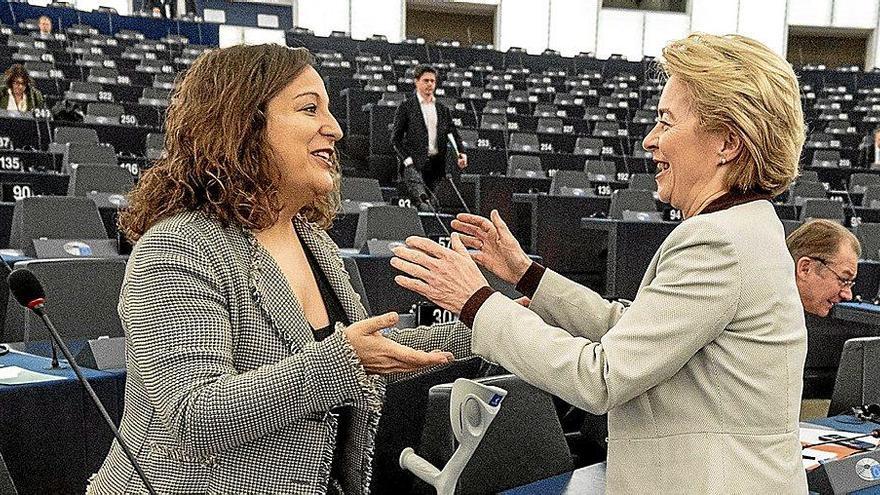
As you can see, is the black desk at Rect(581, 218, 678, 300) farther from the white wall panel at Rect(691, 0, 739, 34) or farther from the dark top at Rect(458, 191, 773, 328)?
the white wall panel at Rect(691, 0, 739, 34)

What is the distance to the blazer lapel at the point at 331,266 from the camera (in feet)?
4.75

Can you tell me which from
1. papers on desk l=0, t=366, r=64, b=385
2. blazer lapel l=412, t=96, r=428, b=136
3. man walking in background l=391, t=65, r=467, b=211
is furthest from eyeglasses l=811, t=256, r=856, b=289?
blazer lapel l=412, t=96, r=428, b=136

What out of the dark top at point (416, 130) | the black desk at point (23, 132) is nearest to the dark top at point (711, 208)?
the dark top at point (416, 130)

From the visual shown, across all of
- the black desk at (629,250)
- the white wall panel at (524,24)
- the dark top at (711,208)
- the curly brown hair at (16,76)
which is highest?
the white wall panel at (524,24)

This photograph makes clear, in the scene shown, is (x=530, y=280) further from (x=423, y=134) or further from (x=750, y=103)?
(x=423, y=134)

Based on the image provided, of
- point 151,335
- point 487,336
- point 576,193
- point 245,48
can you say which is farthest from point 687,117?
point 576,193

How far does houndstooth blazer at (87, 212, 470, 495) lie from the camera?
1.09 m

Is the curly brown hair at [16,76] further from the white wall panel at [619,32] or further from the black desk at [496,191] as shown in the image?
the white wall panel at [619,32]

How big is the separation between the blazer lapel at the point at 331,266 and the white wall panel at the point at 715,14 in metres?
18.5

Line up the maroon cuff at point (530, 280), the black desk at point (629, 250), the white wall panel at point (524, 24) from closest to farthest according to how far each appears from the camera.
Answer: the maroon cuff at point (530, 280) → the black desk at point (629, 250) → the white wall panel at point (524, 24)

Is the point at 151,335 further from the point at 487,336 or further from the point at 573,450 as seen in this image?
the point at 573,450

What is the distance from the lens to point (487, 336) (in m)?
1.18

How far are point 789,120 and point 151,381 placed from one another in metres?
0.93

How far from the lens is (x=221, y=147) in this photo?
1.24 meters
